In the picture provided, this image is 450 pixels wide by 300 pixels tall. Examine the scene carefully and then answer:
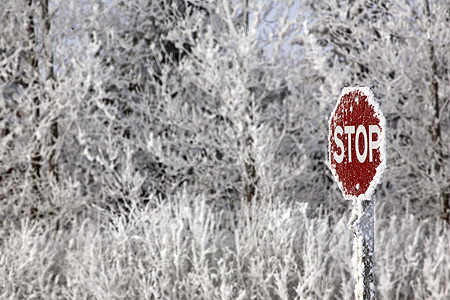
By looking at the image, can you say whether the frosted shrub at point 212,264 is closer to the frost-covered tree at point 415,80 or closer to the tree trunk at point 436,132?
the tree trunk at point 436,132

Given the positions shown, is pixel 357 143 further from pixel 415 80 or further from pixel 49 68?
pixel 49 68

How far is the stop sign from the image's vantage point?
2221 millimetres

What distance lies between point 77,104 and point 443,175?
5463mm

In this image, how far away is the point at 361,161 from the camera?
2.28m

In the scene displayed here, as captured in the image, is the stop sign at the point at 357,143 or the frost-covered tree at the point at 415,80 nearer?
the stop sign at the point at 357,143

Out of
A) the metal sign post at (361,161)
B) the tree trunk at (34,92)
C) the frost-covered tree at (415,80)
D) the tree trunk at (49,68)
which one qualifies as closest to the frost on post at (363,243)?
the metal sign post at (361,161)

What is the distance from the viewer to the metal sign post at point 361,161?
2227mm

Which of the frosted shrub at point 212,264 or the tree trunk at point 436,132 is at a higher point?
the tree trunk at point 436,132

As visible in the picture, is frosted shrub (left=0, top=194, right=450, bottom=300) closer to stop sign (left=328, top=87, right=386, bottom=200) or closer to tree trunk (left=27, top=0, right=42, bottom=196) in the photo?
tree trunk (left=27, top=0, right=42, bottom=196)

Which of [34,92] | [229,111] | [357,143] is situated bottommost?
[229,111]

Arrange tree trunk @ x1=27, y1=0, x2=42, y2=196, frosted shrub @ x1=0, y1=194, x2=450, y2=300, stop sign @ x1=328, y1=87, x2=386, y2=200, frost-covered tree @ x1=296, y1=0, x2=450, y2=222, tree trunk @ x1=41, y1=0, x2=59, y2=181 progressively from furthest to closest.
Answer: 1. tree trunk @ x1=41, y1=0, x2=59, y2=181
2. tree trunk @ x1=27, y1=0, x2=42, y2=196
3. frost-covered tree @ x1=296, y1=0, x2=450, y2=222
4. frosted shrub @ x1=0, y1=194, x2=450, y2=300
5. stop sign @ x1=328, y1=87, x2=386, y2=200

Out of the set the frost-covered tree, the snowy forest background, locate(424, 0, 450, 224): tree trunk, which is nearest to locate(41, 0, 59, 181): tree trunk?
the snowy forest background

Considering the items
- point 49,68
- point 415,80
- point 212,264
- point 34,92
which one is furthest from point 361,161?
point 49,68

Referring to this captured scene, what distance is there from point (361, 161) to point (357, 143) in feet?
0.24
